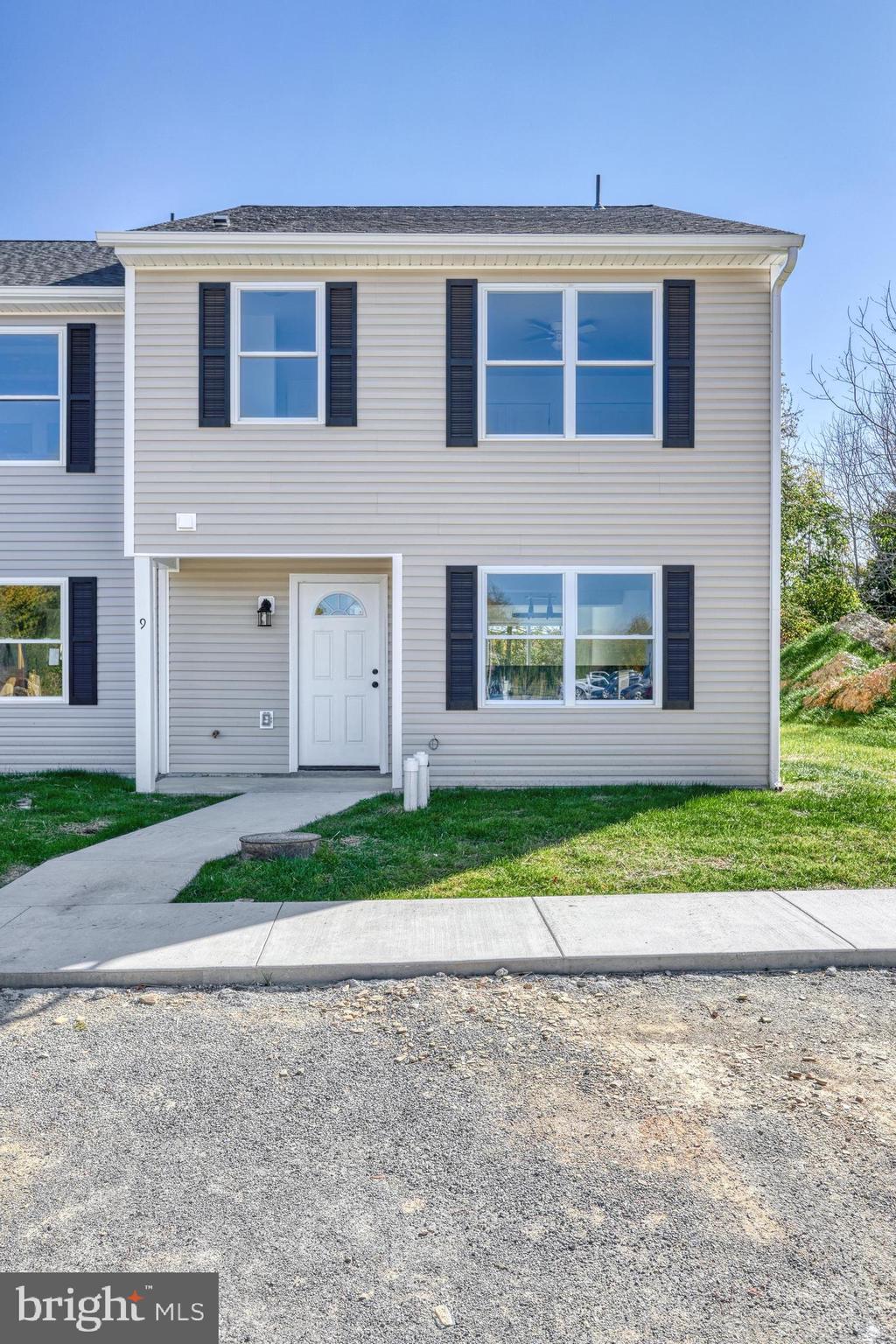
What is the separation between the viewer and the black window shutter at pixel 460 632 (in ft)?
31.2

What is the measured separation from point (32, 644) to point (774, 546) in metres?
8.79

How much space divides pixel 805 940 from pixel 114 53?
1395 centimetres

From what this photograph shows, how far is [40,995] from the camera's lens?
4270mm

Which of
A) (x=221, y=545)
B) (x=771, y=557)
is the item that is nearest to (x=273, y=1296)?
(x=221, y=545)

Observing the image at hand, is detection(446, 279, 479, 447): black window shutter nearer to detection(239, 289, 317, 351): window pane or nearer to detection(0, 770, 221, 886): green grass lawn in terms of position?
detection(239, 289, 317, 351): window pane

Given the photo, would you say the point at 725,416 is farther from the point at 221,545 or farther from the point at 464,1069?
the point at 464,1069

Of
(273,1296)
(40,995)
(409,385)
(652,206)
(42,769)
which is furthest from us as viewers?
(652,206)

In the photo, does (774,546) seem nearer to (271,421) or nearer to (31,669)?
(271,421)

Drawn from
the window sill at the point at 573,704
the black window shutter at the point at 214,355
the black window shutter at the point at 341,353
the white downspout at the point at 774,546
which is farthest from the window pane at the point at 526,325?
the window sill at the point at 573,704

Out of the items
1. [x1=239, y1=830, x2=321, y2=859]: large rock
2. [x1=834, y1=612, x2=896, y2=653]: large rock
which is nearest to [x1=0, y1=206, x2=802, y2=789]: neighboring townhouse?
[x1=239, y1=830, x2=321, y2=859]: large rock

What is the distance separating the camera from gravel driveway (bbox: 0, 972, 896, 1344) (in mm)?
2221

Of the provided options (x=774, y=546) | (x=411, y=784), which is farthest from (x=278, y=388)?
(x=774, y=546)

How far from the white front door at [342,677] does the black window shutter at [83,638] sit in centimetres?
251

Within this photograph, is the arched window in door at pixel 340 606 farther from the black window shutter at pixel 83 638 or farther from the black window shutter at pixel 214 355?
the black window shutter at pixel 83 638
